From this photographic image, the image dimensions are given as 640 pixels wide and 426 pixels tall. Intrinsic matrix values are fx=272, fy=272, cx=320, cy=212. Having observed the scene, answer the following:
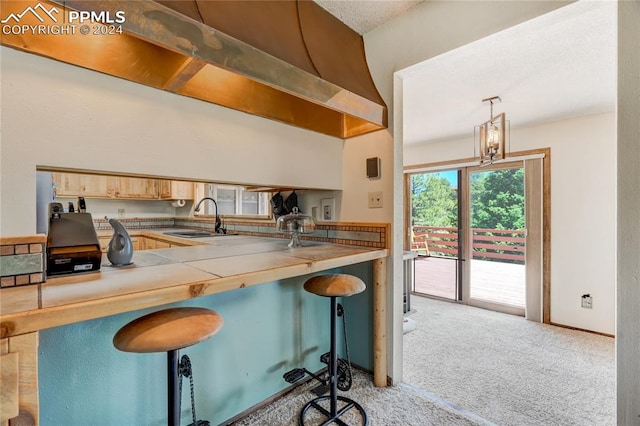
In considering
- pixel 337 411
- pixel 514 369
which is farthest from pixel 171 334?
pixel 514 369

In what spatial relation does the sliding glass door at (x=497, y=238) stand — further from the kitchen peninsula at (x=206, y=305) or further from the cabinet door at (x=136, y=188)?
the cabinet door at (x=136, y=188)

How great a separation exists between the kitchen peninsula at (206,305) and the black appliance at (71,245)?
50mm

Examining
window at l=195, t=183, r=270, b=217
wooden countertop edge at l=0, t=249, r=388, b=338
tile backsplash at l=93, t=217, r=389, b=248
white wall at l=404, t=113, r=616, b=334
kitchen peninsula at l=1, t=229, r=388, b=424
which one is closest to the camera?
wooden countertop edge at l=0, t=249, r=388, b=338

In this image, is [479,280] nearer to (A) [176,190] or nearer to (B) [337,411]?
Result: (B) [337,411]

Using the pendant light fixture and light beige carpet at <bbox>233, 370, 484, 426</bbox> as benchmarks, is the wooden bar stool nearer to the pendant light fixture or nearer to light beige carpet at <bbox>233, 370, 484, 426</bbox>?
light beige carpet at <bbox>233, 370, 484, 426</bbox>

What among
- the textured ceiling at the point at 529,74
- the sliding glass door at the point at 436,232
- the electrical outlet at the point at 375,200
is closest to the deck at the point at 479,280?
the sliding glass door at the point at 436,232

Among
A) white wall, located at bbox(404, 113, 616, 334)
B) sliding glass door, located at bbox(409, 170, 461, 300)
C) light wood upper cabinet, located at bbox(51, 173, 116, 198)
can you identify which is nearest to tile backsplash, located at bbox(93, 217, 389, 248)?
light wood upper cabinet, located at bbox(51, 173, 116, 198)

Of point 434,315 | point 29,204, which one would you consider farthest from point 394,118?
point 434,315

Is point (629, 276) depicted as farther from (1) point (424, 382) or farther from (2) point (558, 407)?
(1) point (424, 382)

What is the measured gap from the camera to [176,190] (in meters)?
3.96

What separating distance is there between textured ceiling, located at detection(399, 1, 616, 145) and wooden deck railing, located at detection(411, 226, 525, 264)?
1423mm

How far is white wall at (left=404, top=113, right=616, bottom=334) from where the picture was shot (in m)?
2.91

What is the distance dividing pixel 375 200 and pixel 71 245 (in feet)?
5.44

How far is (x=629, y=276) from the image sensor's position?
1.15 m
